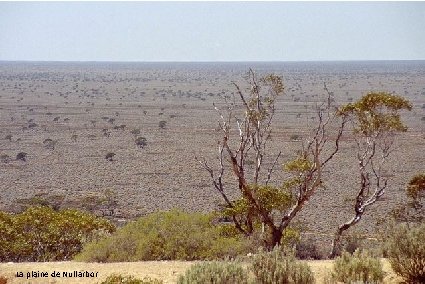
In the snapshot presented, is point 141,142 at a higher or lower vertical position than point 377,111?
lower

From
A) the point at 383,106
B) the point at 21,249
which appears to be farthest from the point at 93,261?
the point at 383,106

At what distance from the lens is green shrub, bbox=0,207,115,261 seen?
1538 centimetres

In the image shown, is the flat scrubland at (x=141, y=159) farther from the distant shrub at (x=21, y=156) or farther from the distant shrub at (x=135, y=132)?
the distant shrub at (x=21, y=156)

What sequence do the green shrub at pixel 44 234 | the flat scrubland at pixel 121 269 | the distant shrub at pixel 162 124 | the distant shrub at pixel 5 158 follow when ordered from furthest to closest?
the distant shrub at pixel 162 124, the distant shrub at pixel 5 158, the green shrub at pixel 44 234, the flat scrubland at pixel 121 269

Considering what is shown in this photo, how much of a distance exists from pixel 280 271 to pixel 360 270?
1.28 meters

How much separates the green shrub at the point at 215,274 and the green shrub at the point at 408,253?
97.5 inches

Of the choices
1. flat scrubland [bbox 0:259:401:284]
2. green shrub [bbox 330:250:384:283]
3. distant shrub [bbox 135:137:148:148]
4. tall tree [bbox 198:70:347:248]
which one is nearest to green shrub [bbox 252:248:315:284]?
green shrub [bbox 330:250:384:283]

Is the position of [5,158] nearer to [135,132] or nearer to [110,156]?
[110,156]

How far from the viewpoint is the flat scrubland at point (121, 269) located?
9.88 meters

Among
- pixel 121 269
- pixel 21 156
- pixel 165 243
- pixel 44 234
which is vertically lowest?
pixel 21 156

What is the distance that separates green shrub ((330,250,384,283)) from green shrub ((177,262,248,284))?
160 centimetres

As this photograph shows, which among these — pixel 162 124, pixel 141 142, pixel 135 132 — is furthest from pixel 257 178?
pixel 162 124

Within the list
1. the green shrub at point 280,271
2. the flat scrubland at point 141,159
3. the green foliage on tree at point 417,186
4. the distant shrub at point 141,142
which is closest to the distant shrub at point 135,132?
the flat scrubland at point 141,159

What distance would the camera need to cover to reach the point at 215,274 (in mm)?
7980
